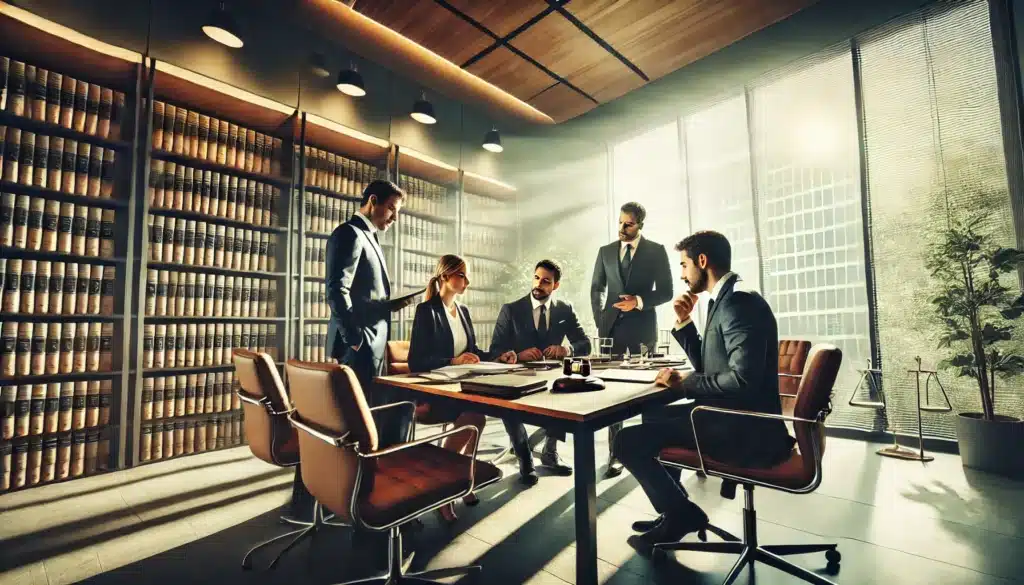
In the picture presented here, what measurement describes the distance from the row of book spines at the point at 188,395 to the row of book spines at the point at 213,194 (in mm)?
1220

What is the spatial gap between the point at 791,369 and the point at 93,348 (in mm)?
4132

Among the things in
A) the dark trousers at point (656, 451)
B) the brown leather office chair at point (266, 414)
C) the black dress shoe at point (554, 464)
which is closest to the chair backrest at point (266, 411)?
the brown leather office chair at point (266, 414)

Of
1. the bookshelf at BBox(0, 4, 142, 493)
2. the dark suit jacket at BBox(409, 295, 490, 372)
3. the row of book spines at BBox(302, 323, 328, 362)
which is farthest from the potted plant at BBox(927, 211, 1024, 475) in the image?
the bookshelf at BBox(0, 4, 142, 493)

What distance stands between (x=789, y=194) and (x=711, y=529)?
359 cm

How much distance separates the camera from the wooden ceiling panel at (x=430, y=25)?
12.3 ft

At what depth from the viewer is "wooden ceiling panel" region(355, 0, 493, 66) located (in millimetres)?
3744

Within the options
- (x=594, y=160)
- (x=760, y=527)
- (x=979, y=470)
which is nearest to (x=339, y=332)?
(x=760, y=527)

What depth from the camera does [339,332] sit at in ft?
7.62

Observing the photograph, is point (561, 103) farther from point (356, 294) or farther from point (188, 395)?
point (188, 395)

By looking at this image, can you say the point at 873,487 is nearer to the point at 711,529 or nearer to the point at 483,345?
the point at 711,529

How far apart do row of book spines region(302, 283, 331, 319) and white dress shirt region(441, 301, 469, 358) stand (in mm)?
1726

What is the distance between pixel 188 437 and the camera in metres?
3.30

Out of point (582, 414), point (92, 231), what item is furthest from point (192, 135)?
point (582, 414)

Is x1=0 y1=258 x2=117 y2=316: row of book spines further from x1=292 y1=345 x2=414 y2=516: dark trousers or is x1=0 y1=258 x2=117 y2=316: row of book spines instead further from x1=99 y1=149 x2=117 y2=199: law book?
x1=292 y1=345 x2=414 y2=516: dark trousers
